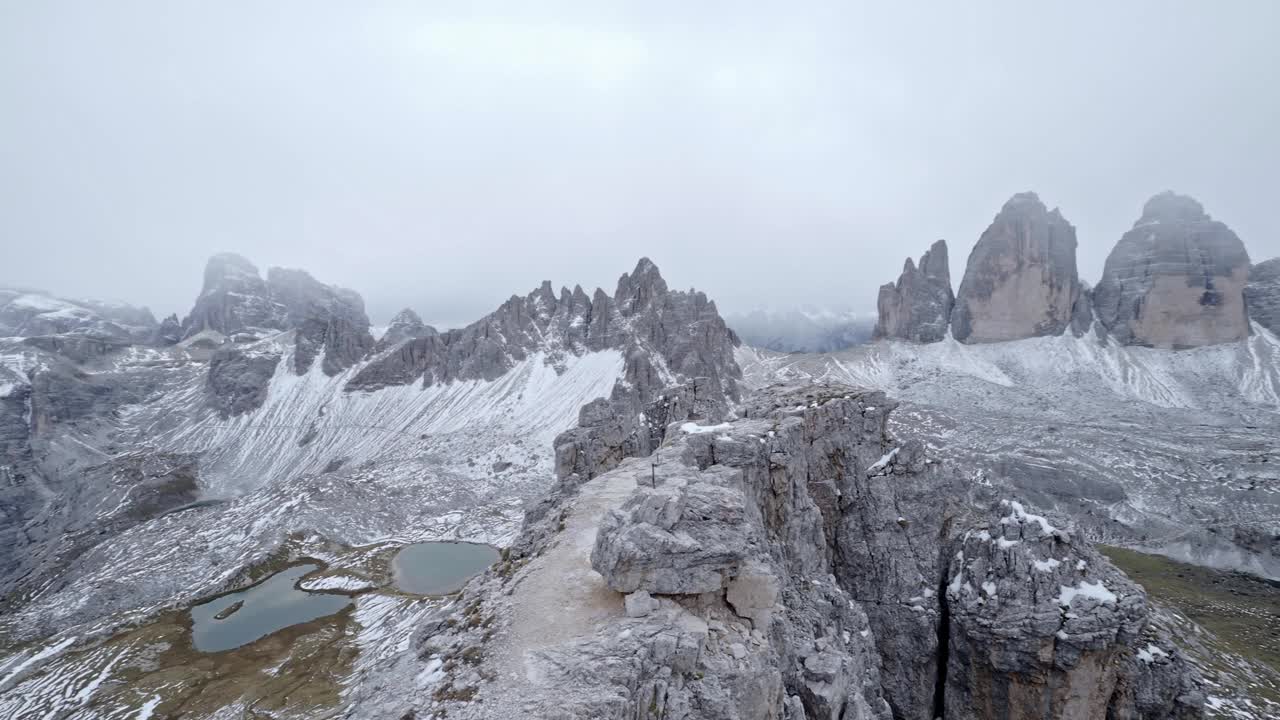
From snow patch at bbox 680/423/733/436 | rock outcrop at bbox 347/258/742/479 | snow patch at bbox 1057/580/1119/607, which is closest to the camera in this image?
snow patch at bbox 1057/580/1119/607

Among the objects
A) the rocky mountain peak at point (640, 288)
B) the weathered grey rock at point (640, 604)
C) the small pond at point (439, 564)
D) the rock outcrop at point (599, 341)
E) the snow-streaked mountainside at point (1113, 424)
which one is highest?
the rocky mountain peak at point (640, 288)

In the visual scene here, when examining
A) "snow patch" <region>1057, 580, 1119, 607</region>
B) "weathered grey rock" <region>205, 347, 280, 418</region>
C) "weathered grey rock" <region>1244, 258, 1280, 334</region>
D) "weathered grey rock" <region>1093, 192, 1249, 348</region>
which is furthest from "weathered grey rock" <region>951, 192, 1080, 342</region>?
"weathered grey rock" <region>205, 347, 280, 418</region>

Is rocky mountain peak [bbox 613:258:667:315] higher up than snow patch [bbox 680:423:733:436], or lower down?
higher up

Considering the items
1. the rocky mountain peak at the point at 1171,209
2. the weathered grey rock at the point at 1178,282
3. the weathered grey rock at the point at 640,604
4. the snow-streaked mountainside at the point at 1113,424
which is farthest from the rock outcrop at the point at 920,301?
the weathered grey rock at the point at 640,604

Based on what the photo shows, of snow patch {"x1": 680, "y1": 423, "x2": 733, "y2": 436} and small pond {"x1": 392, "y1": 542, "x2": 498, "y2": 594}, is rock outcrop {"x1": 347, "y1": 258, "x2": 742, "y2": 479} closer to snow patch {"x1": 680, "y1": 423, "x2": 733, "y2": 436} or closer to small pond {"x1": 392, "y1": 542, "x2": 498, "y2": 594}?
small pond {"x1": 392, "y1": 542, "x2": 498, "y2": 594}

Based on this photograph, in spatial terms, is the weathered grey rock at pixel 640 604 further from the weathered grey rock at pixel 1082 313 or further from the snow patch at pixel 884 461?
the weathered grey rock at pixel 1082 313

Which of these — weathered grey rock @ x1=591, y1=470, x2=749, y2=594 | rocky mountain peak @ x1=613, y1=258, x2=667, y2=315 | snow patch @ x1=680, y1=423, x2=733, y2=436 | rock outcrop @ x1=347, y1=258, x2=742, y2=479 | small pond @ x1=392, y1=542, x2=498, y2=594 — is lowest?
small pond @ x1=392, y1=542, x2=498, y2=594

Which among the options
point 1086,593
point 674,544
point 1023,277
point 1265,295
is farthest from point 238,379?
point 1265,295
